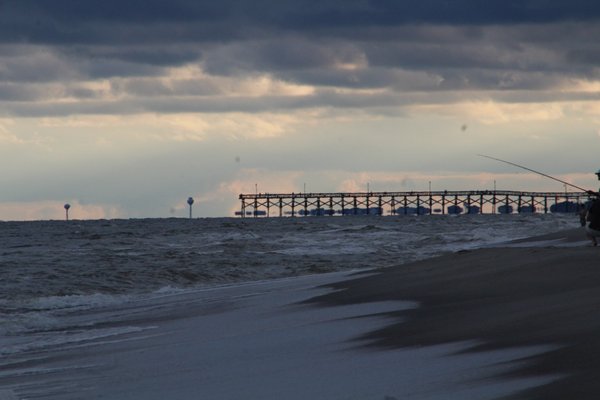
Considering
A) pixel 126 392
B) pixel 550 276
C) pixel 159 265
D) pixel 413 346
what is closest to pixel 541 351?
pixel 413 346

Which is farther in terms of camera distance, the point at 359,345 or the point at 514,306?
the point at 514,306

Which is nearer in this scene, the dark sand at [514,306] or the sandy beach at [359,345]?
the dark sand at [514,306]

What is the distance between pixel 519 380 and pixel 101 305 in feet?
47.7

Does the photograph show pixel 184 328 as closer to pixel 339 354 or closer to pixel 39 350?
pixel 39 350

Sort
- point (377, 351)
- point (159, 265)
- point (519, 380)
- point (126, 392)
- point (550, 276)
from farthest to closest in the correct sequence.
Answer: point (159, 265)
point (550, 276)
point (377, 351)
point (126, 392)
point (519, 380)

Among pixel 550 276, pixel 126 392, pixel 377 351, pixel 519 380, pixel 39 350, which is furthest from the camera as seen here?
pixel 550 276

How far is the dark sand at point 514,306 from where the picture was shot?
27.9ft

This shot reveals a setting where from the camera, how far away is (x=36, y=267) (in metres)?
34.2

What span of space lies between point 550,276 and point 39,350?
261 inches

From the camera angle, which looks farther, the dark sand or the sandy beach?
the sandy beach

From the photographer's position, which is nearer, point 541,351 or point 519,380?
point 519,380

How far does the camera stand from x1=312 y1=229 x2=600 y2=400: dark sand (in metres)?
8.50

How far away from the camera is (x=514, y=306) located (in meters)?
12.5

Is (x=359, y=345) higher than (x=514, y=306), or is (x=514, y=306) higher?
(x=514, y=306)
